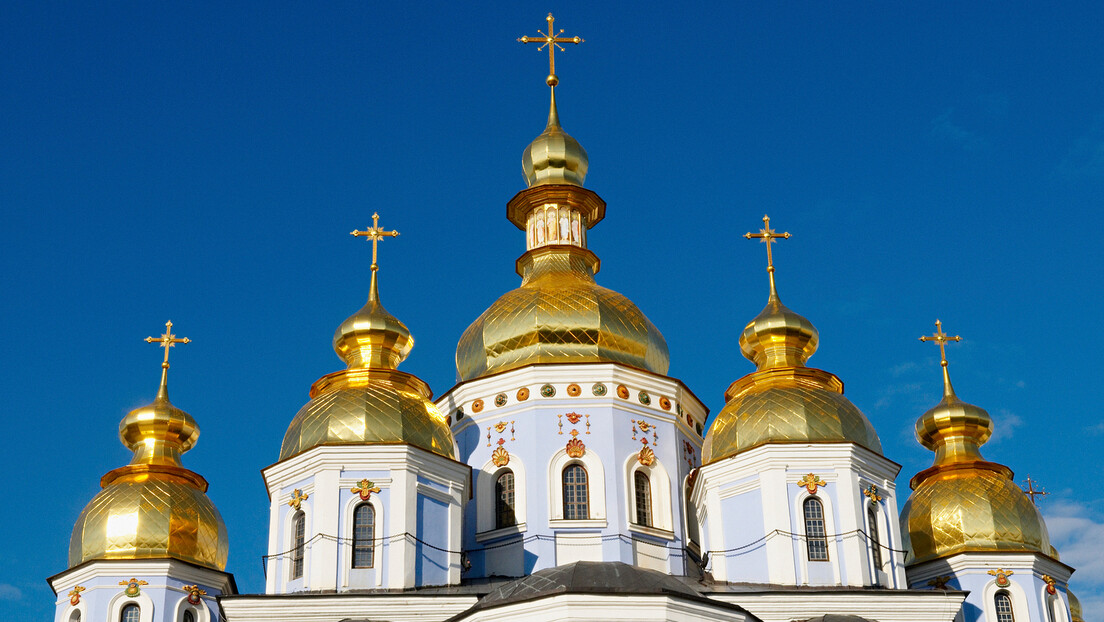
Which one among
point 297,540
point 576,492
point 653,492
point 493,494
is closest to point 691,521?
point 653,492

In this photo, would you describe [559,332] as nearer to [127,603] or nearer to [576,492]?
[576,492]

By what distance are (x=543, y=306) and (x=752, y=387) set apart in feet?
12.7

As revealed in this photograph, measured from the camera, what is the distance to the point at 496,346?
2709 centimetres

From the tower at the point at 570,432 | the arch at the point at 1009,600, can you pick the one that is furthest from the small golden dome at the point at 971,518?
the tower at the point at 570,432

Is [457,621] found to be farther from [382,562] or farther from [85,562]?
[85,562]

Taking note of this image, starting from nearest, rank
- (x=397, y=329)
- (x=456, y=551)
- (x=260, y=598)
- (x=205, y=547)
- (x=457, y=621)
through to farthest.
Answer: (x=457, y=621)
(x=260, y=598)
(x=456, y=551)
(x=205, y=547)
(x=397, y=329)

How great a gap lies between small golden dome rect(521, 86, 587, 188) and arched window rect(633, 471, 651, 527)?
707cm

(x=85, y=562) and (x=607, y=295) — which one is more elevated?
(x=607, y=295)

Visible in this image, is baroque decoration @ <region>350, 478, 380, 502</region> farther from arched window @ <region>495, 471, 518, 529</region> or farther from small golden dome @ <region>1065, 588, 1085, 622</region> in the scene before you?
small golden dome @ <region>1065, 588, 1085, 622</region>

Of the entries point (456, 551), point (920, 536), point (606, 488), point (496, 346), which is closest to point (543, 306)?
point (496, 346)

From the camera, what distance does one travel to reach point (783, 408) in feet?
78.7

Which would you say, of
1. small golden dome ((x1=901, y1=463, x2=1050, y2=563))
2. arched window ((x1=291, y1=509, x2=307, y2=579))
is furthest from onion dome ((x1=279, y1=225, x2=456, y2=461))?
small golden dome ((x1=901, y1=463, x2=1050, y2=563))

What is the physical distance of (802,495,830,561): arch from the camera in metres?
22.9

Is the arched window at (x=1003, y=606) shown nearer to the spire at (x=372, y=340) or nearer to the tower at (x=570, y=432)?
the tower at (x=570, y=432)
